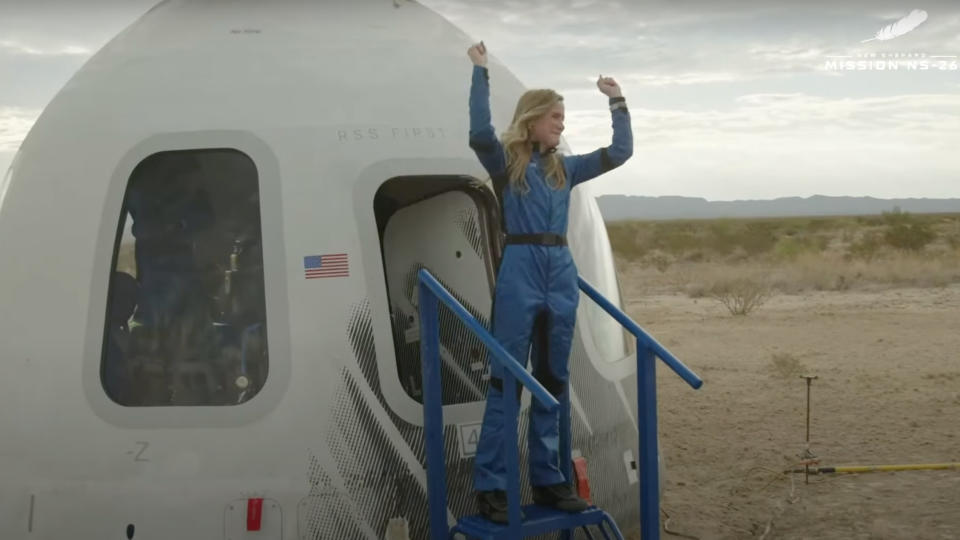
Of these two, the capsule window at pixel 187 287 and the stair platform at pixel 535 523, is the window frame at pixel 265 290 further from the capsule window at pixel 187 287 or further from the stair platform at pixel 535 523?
the stair platform at pixel 535 523

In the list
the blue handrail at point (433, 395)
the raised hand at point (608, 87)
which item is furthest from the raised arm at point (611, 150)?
the blue handrail at point (433, 395)

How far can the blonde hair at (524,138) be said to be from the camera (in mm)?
4730

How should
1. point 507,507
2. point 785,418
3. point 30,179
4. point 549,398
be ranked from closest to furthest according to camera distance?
point 549,398
point 507,507
point 30,179
point 785,418

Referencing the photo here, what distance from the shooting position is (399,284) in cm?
608

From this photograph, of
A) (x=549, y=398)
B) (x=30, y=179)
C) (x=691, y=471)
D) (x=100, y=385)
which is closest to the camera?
(x=549, y=398)

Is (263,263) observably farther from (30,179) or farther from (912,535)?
(912,535)

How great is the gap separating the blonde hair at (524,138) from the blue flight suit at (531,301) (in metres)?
0.03

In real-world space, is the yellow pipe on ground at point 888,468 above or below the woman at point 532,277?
below

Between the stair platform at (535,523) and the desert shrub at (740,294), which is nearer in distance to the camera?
the stair platform at (535,523)

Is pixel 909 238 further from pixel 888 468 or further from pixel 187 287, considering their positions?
pixel 187 287

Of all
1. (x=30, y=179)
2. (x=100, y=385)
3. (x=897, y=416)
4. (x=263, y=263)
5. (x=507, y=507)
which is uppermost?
(x=30, y=179)

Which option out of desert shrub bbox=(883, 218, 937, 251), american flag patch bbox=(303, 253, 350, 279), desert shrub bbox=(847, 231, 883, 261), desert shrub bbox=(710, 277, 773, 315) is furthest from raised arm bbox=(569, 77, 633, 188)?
desert shrub bbox=(883, 218, 937, 251)

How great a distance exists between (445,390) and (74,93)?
248cm

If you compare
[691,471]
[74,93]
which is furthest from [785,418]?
[74,93]
